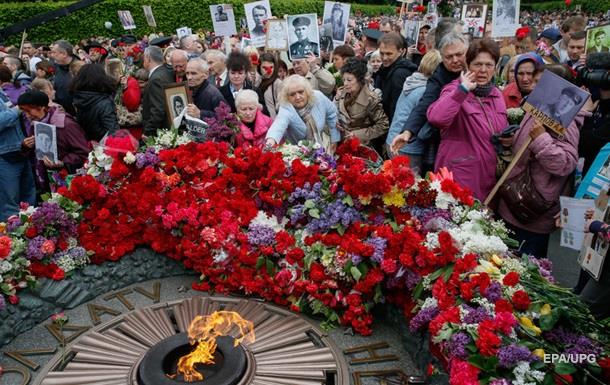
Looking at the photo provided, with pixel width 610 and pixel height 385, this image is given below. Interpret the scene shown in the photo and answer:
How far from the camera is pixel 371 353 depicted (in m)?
3.19

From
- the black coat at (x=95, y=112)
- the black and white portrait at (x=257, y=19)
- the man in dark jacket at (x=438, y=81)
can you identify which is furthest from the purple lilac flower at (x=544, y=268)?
the black and white portrait at (x=257, y=19)

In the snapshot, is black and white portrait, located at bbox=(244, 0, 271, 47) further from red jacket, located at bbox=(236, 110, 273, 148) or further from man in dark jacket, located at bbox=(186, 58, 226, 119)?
red jacket, located at bbox=(236, 110, 273, 148)

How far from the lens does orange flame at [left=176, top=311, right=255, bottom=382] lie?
2.78 meters

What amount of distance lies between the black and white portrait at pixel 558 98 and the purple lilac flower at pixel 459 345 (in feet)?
5.72

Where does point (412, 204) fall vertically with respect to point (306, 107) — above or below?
below

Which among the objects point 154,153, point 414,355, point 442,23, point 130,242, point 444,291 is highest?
point 442,23

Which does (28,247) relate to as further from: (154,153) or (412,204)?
(412,204)

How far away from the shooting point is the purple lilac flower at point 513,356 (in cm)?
232

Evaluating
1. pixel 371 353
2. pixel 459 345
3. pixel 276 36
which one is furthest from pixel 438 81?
pixel 276 36

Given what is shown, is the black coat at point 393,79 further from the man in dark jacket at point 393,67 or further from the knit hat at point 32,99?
the knit hat at point 32,99

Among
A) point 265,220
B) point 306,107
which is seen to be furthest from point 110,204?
point 306,107

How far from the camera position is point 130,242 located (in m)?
4.09

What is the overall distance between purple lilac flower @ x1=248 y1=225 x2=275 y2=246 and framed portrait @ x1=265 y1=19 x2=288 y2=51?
455 centimetres

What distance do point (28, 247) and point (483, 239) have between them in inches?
117
